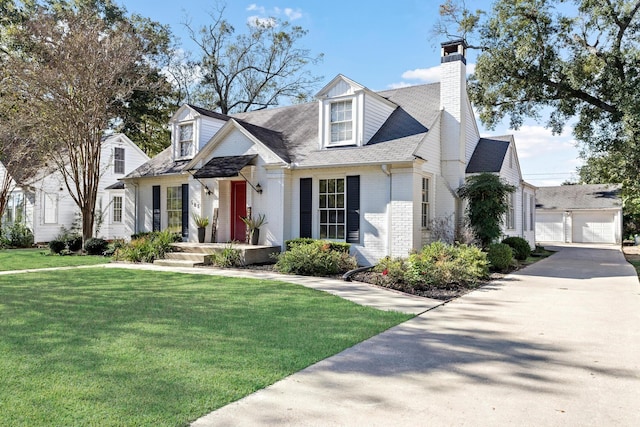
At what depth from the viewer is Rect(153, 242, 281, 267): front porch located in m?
13.1

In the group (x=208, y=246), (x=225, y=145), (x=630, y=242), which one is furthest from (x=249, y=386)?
(x=630, y=242)

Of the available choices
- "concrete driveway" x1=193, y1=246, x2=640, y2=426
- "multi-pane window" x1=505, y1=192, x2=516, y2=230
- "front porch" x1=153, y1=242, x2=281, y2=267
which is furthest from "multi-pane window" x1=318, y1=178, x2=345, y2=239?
"multi-pane window" x1=505, y1=192, x2=516, y2=230

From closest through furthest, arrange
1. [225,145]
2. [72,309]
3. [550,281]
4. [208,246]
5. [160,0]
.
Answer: [72,309]
[550,281]
[208,246]
[225,145]
[160,0]

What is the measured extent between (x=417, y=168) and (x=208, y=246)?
Result: 711 centimetres

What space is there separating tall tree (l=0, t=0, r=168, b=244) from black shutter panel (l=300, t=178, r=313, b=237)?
8.32 meters

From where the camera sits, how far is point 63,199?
76.0 feet

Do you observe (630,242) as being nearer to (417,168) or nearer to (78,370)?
(417,168)

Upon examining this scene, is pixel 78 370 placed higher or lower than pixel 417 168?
lower

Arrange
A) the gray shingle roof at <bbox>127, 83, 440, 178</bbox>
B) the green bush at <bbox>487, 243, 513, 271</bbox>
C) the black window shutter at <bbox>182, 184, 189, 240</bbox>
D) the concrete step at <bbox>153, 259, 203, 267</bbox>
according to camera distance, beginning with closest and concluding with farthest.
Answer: the green bush at <bbox>487, 243, 513, 271</bbox> < the gray shingle roof at <bbox>127, 83, 440, 178</bbox> < the concrete step at <bbox>153, 259, 203, 267</bbox> < the black window shutter at <bbox>182, 184, 189, 240</bbox>

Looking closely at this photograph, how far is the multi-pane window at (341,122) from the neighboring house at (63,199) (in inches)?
490

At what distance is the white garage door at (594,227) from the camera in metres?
31.0

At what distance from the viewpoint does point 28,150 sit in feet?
60.0

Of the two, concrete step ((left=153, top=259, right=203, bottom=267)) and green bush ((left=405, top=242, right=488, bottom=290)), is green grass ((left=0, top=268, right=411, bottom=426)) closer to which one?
green bush ((left=405, top=242, right=488, bottom=290))

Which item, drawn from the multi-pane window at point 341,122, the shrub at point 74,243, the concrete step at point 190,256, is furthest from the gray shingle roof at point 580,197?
the shrub at point 74,243
